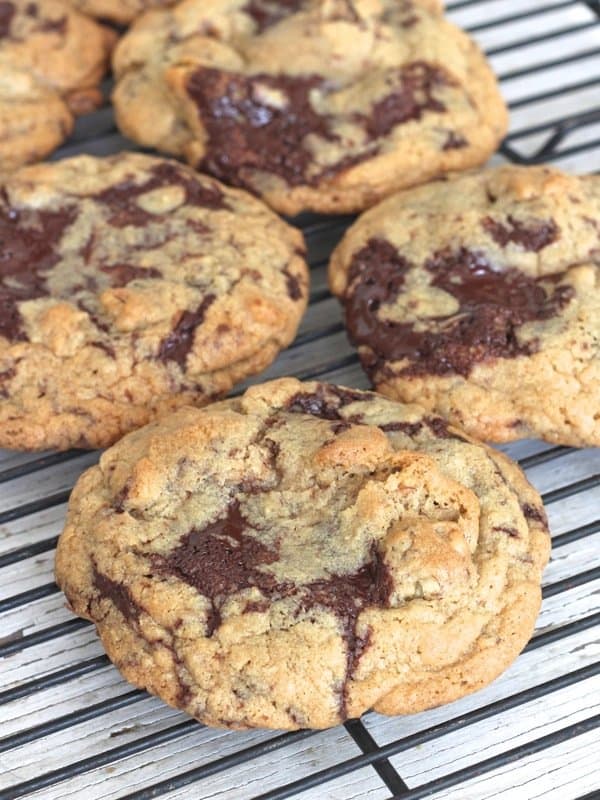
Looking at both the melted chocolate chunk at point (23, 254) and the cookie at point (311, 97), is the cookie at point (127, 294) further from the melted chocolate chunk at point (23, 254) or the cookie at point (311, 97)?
the cookie at point (311, 97)

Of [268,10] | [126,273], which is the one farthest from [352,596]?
[268,10]

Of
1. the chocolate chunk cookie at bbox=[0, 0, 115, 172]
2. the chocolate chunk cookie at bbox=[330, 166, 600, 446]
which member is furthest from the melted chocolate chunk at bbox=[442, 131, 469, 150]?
the chocolate chunk cookie at bbox=[0, 0, 115, 172]

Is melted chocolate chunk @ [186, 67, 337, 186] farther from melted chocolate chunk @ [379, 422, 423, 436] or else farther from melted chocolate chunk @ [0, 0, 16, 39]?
melted chocolate chunk @ [379, 422, 423, 436]

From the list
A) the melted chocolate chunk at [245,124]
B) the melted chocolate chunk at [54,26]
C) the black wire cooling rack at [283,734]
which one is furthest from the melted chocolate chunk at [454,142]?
the melted chocolate chunk at [54,26]

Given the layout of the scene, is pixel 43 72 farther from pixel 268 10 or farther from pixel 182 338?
pixel 182 338

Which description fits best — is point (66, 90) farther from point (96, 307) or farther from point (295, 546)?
point (295, 546)

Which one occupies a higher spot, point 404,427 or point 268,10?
point 268,10

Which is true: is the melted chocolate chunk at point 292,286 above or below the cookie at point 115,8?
below

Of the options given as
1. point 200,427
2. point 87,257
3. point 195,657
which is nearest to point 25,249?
point 87,257
